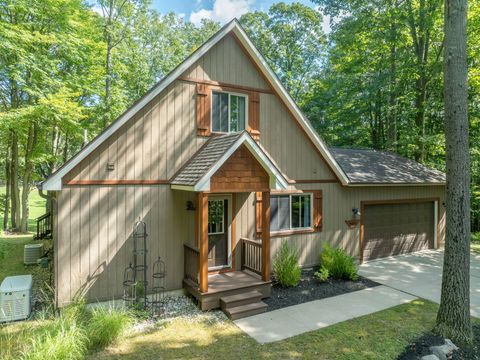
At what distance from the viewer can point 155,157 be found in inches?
291

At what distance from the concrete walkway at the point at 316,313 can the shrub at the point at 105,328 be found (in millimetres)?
2257

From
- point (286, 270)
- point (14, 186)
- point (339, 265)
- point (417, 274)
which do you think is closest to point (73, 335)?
point (286, 270)

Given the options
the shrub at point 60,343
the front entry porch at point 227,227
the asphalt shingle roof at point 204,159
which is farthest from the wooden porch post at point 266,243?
the shrub at point 60,343

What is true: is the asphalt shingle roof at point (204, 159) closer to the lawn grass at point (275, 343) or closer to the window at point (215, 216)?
the window at point (215, 216)

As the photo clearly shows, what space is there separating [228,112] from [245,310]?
516 centimetres

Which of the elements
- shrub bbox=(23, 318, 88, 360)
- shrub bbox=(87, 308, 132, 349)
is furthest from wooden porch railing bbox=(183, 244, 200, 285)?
shrub bbox=(23, 318, 88, 360)

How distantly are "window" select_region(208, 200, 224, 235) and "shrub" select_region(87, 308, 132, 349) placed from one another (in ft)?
10.8

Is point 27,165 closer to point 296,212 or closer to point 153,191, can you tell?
point 153,191

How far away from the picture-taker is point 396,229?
1188 centimetres

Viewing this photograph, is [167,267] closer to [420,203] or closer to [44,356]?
[44,356]

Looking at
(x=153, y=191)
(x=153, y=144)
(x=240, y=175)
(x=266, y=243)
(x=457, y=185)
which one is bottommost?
(x=266, y=243)

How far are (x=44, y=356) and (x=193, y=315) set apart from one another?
2956 mm

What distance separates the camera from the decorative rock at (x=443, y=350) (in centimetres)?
495

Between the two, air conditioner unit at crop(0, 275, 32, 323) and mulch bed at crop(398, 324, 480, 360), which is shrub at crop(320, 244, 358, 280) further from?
air conditioner unit at crop(0, 275, 32, 323)
